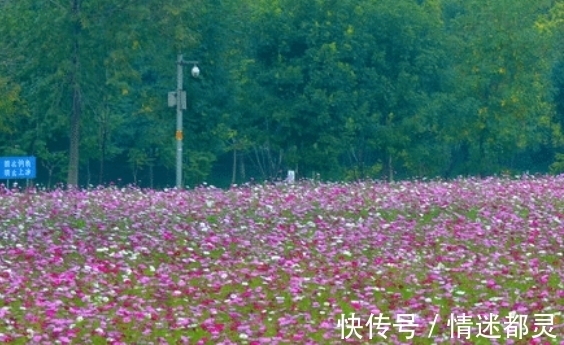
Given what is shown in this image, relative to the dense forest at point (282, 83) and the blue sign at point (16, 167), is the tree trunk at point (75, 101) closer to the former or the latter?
the dense forest at point (282, 83)

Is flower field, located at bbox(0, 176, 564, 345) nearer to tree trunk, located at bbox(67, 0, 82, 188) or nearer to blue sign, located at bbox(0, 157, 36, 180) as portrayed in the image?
blue sign, located at bbox(0, 157, 36, 180)

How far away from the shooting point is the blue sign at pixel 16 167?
27062 millimetres

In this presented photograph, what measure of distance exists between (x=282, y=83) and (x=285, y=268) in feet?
132

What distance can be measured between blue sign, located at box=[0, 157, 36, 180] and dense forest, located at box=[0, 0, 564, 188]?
16451 millimetres

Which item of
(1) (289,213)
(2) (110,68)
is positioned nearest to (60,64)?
(2) (110,68)

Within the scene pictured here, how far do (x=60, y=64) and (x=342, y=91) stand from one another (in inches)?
582

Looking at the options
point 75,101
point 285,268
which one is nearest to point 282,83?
point 75,101

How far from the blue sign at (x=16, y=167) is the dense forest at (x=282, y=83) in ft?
54.0

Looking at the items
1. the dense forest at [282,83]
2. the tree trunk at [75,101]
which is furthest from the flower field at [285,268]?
the dense forest at [282,83]

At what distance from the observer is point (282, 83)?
54875mm

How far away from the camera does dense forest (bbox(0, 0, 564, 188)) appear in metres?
45.0

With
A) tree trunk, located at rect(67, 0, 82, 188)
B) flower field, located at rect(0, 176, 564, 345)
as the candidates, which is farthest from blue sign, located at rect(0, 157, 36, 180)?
tree trunk, located at rect(67, 0, 82, 188)

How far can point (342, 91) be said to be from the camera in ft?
180

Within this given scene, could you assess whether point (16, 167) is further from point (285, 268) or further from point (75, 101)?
point (75, 101)
